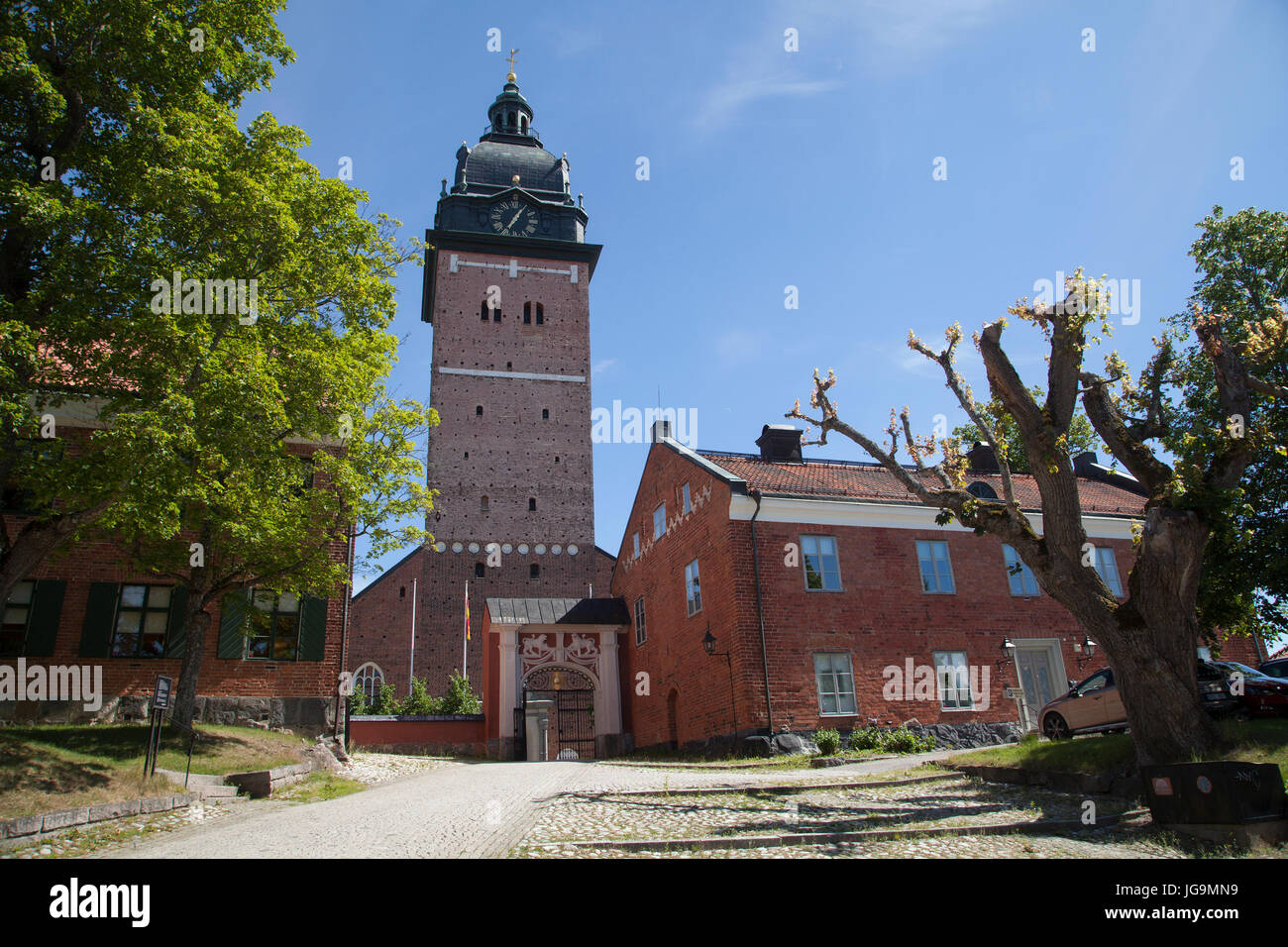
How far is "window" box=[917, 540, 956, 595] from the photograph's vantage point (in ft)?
63.6

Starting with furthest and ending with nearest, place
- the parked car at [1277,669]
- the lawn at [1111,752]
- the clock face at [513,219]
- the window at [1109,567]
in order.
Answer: the clock face at [513,219] < the window at [1109,567] < the parked car at [1277,669] < the lawn at [1111,752]

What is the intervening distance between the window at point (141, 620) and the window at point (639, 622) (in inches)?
497

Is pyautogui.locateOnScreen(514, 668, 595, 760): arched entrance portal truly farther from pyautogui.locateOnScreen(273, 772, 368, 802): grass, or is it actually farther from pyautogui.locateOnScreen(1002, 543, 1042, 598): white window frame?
pyautogui.locateOnScreen(1002, 543, 1042, 598): white window frame

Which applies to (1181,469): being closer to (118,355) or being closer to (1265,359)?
(1265,359)

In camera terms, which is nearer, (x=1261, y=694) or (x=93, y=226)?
(x=93, y=226)

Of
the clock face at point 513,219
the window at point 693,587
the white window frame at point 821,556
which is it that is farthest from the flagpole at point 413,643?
the white window frame at point 821,556

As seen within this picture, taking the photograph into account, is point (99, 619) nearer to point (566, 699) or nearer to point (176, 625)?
point (176, 625)

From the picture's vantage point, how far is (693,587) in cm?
2038

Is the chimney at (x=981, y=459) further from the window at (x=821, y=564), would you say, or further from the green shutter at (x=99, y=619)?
the green shutter at (x=99, y=619)

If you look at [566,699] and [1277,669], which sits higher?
[1277,669]

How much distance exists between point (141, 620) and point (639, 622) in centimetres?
1321

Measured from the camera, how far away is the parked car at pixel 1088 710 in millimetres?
13664
